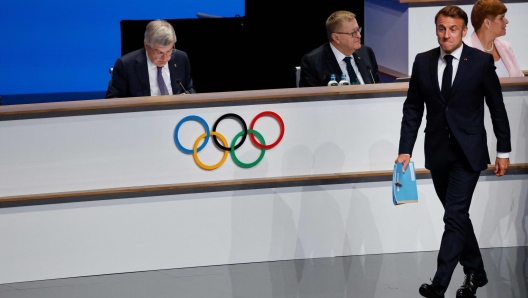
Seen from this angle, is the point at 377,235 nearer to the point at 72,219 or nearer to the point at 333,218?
A: the point at 333,218

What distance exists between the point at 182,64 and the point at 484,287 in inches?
99.3

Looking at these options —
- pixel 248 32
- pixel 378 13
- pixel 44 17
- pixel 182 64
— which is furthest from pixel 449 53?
pixel 44 17

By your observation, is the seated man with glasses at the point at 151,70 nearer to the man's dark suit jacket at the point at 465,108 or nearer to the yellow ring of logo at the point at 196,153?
the yellow ring of logo at the point at 196,153

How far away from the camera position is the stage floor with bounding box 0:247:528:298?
200 inches

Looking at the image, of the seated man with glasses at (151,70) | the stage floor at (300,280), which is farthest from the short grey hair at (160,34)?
the stage floor at (300,280)

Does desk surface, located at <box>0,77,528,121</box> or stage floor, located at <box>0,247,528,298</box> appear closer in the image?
stage floor, located at <box>0,247,528,298</box>

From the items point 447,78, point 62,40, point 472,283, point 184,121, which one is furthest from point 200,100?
point 62,40

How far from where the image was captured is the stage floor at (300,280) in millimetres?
5082

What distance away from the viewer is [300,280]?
17.4 ft

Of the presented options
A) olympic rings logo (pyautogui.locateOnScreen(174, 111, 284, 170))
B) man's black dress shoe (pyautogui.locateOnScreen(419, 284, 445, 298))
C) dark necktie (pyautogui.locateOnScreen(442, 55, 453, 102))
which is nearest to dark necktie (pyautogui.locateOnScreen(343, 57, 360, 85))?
olympic rings logo (pyautogui.locateOnScreen(174, 111, 284, 170))

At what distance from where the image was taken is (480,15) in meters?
5.88

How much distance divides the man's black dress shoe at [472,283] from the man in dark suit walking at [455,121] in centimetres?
19

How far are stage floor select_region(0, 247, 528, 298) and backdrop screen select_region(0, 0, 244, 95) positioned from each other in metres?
5.96

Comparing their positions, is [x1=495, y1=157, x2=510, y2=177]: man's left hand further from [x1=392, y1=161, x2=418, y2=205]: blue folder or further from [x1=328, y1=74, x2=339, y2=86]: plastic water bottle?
[x1=328, y1=74, x2=339, y2=86]: plastic water bottle
